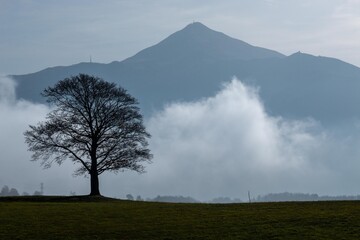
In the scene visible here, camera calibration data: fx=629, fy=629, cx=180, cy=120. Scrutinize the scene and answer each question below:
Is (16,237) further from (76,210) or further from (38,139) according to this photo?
(38,139)

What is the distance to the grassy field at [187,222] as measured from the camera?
119 ft

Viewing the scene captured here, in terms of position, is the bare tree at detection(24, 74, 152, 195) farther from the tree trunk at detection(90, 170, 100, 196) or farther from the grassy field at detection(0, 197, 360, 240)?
the grassy field at detection(0, 197, 360, 240)

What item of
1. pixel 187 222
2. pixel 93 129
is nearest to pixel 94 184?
pixel 93 129

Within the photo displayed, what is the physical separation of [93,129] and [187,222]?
38.7 metres

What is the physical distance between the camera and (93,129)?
77812 mm

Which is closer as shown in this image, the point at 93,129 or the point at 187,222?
the point at 187,222

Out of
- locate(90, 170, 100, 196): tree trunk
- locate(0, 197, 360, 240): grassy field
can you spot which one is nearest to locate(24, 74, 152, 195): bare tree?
locate(90, 170, 100, 196): tree trunk

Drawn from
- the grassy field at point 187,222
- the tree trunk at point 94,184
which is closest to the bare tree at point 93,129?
the tree trunk at point 94,184

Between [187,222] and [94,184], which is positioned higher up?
[94,184]

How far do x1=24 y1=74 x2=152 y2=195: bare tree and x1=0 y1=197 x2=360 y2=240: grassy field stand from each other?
1062 inches

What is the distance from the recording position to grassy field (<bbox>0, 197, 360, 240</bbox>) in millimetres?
36250

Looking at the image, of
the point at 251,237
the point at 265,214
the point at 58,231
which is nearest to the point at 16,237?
the point at 58,231

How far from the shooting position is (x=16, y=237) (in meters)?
35.8

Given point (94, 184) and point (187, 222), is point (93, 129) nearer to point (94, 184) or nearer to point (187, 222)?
point (94, 184)
